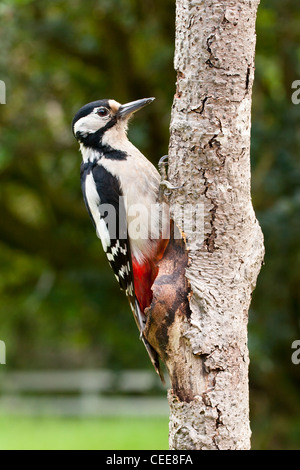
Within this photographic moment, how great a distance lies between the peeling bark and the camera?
2.86m

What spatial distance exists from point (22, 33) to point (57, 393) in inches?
495

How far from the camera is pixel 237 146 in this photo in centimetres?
298

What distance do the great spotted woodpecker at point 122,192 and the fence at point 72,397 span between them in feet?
35.6

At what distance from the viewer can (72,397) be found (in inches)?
685

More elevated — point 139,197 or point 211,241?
point 139,197

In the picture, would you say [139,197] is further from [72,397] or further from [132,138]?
[72,397]

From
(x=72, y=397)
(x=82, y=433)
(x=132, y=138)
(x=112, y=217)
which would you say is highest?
(x=132, y=138)

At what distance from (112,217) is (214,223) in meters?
1.13

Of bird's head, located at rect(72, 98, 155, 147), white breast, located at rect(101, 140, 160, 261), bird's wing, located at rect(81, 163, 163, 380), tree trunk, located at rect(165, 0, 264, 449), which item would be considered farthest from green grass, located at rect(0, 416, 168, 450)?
tree trunk, located at rect(165, 0, 264, 449)

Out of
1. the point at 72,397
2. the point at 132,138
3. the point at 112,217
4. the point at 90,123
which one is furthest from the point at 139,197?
the point at 72,397

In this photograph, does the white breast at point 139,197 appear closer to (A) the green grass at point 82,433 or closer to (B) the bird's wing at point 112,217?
(B) the bird's wing at point 112,217

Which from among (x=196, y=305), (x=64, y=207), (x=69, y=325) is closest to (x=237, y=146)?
(x=196, y=305)

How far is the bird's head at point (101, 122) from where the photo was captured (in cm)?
406

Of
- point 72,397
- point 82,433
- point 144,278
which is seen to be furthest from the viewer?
point 72,397
